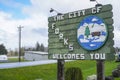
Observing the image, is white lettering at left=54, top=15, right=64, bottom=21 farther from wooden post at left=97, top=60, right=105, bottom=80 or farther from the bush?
wooden post at left=97, top=60, right=105, bottom=80

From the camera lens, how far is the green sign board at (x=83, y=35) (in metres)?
11.2

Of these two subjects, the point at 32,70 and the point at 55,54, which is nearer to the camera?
the point at 55,54

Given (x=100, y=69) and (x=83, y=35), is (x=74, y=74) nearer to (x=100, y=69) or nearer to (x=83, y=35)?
(x=83, y=35)

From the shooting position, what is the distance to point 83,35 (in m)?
12.2

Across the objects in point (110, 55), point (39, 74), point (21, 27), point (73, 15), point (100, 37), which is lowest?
point (39, 74)

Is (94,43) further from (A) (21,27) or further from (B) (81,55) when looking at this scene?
(A) (21,27)

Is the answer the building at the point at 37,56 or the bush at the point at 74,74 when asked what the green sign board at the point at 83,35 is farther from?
the building at the point at 37,56

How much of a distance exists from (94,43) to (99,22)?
955 millimetres

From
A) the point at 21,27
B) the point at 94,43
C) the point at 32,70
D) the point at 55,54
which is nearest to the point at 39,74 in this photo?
the point at 32,70

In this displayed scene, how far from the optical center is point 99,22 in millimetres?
11453

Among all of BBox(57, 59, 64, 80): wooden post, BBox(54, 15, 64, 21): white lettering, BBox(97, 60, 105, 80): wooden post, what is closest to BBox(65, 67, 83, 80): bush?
BBox(57, 59, 64, 80): wooden post

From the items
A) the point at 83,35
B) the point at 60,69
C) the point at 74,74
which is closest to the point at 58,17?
the point at 83,35

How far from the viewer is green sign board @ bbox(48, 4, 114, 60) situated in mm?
11203

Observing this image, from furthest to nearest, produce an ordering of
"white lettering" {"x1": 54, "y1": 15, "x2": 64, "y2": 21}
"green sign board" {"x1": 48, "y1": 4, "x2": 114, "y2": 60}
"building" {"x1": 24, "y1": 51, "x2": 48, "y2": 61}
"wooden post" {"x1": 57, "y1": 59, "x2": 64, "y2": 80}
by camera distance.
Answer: "building" {"x1": 24, "y1": 51, "x2": 48, "y2": 61}
"wooden post" {"x1": 57, "y1": 59, "x2": 64, "y2": 80}
"white lettering" {"x1": 54, "y1": 15, "x2": 64, "y2": 21}
"green sign board" {"x1": 48, "y1": 4, "x2": 114, "y2": 60}
